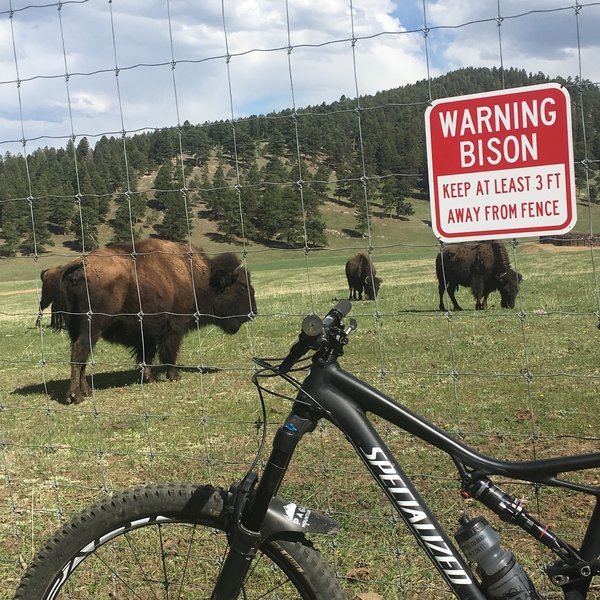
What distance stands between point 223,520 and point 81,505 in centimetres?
280

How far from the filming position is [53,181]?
6.11 metres

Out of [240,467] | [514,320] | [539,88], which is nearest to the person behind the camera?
[539,88]

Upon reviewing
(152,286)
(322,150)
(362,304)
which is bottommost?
(362,304)

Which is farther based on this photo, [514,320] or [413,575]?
[514,320]

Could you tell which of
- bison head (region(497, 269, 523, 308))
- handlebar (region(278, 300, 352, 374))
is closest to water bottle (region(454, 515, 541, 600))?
handlebar (region(278, 300, 352, 374))

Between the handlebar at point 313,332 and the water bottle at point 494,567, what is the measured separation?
746mm

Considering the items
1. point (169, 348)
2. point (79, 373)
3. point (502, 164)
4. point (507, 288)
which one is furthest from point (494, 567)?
point (507, 288)

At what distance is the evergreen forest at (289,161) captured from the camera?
3.41 meters

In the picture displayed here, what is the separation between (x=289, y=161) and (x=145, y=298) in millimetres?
6126

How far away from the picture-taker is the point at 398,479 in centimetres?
233

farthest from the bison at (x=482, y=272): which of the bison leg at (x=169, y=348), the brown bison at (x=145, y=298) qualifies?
the bison leg at (x=169, y=348)

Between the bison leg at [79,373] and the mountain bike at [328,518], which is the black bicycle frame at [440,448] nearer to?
the mountain bike at [328,518]

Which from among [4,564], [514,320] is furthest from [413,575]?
[514,320]

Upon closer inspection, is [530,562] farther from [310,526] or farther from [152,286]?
[152,286]
